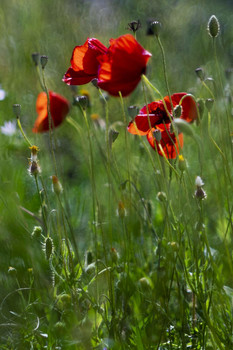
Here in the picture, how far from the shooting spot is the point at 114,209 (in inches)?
42.1

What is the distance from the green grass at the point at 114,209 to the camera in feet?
2.25

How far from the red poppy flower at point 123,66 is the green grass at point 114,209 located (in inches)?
1.0

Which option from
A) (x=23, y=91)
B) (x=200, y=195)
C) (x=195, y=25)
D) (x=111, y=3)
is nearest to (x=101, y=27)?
(x=111, y=3)

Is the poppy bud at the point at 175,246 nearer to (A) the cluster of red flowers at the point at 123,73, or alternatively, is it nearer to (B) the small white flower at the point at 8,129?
(A) the cluster of red flowers at the point at 123,73

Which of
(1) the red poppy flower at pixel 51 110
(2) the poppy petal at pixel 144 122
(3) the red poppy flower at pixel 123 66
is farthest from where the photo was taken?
(1) the red poppy flower at pixel 51 110

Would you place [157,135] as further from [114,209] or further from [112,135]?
[114,209]

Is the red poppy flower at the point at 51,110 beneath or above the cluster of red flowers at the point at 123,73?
beneath

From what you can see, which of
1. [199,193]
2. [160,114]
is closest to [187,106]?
[160,114]

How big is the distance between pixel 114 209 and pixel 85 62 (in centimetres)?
43

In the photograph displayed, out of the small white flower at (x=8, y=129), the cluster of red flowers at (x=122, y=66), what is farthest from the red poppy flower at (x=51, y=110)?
the cluster of red flowers at (x=122, y=66)

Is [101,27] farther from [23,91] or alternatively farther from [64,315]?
[64,315]

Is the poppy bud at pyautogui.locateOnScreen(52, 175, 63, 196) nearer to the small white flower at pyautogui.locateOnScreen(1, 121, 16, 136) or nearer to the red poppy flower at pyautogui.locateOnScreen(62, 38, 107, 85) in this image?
the red poppy flower at pyautogui.locateOnScreen(62, 38, 107, 85)

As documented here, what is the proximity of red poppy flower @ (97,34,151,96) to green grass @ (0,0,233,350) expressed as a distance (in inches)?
1.0

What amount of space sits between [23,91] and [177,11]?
1.44ft
